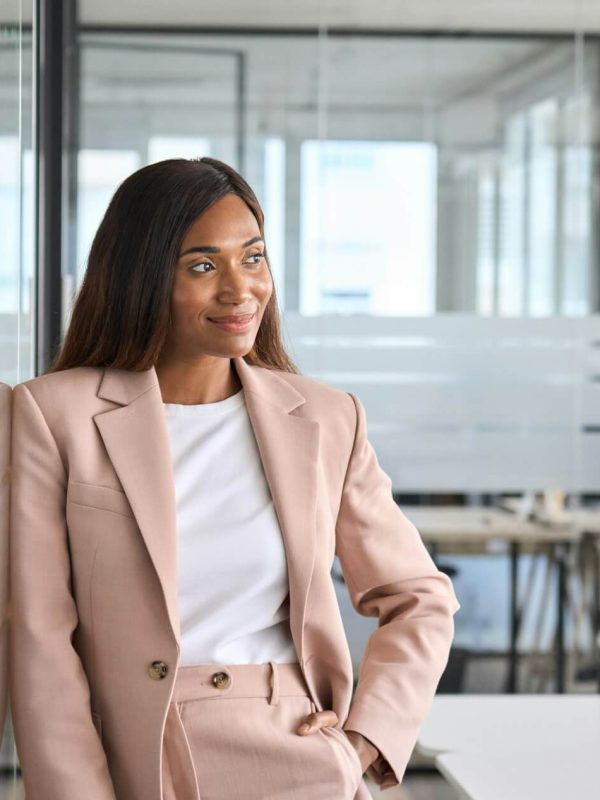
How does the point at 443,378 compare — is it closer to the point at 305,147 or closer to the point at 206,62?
the point at 305,147

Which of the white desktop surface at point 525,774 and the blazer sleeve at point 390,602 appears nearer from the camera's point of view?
the blazer sleeve at point 390,602

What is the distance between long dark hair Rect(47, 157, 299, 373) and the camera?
1.66m

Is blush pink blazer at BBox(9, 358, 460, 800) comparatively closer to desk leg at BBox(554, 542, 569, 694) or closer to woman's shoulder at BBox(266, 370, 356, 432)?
woman's shoulder at BBox(266, 370, 356, 432)

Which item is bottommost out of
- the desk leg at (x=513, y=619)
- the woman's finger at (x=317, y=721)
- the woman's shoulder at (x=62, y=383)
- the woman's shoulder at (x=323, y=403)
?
the desk leg at (x=513, y=619)

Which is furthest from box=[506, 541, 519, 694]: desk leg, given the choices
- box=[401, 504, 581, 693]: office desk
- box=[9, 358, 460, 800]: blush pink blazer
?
box=[9, 358, 460, 800]: blush pink blazer

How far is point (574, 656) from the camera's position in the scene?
15.7 feet

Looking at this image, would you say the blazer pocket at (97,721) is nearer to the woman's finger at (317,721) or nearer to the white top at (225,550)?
the white top at (225,550)

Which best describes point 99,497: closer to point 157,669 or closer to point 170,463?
point 170,463

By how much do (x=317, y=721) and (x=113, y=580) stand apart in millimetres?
356

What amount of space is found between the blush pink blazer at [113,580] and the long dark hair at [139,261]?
1.8 inches

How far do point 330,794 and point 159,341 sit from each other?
658 mm

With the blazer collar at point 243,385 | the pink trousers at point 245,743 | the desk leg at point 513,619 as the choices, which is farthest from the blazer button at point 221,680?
the desk leg at point 513,619

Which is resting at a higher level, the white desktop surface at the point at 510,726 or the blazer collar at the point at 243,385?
the blazer collar at the point at 243,385

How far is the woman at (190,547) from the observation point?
157 cm
